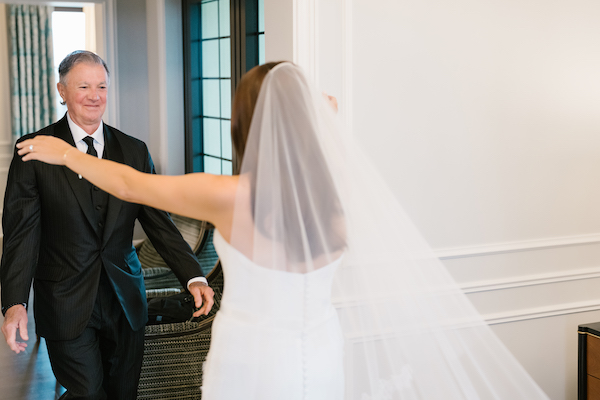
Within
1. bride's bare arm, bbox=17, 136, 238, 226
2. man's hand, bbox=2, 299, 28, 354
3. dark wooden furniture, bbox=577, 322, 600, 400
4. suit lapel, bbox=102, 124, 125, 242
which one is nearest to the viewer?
bride's bare arm, bbox=17, 136, 238, 226

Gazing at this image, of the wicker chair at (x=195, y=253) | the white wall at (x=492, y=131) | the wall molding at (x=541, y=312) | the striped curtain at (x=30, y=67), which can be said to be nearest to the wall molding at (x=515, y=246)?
the white wall at (x=492, y=131)

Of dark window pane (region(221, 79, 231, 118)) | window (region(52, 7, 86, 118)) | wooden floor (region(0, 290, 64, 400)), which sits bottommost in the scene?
wooden floor (region(0, 290, 64, 400))

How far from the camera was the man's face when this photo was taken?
219cm

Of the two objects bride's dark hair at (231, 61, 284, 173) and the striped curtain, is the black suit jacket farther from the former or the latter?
the striped curtain

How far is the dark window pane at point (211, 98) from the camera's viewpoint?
514 centimetres

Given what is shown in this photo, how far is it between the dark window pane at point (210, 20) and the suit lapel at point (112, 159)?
2.82 meters

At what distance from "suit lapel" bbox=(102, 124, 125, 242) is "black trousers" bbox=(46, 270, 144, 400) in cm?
18

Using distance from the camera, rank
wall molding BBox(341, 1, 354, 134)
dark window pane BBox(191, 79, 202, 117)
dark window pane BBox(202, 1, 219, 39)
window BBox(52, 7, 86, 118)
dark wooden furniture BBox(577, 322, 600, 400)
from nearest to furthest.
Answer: wall molding BBox(341, 1, 354, 134) < dark wooden furniture BBox(577, 322, 600, 400) < dark window pane BBox(202, 1, 219, 39) < dark window pane BBox(191, 79, 202, 117) < window BBox(52, 7, 86, 118)

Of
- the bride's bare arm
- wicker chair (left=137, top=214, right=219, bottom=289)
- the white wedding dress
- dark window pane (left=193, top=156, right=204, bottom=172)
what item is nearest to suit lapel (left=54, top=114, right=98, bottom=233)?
the bride's bare arm

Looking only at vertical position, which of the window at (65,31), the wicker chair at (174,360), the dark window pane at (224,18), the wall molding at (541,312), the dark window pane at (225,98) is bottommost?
the wicker chair at (174,360)

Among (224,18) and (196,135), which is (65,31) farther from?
(224,18)

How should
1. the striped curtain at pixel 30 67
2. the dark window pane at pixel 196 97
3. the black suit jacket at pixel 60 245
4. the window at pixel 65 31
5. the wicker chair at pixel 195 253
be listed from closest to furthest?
the black suit jacket at pixel 60 245 → the wicker chair at pixel 195 253 → the dark window pane at pixel 196 97 → the striped curtain at pixel 30 67 → the window at pixel 65 31

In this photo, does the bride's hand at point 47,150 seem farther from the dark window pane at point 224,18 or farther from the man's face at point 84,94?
the dark window pane at point 224,18

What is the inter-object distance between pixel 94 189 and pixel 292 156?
966 millimetres
